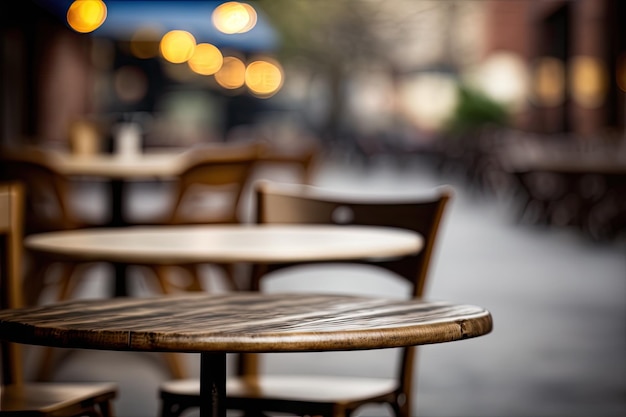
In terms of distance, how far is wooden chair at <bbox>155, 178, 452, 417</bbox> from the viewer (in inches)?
78.7

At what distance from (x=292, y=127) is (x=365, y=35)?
119 inches

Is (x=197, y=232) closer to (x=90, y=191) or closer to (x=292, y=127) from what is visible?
(x=90, y=191)

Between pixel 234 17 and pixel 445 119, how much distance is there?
31.1 feet

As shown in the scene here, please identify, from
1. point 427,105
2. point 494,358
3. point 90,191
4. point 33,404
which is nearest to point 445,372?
point 494,358

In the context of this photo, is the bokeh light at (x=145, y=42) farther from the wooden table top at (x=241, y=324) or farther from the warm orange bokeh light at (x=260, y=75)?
the wooden table top at (x=241, y=324)

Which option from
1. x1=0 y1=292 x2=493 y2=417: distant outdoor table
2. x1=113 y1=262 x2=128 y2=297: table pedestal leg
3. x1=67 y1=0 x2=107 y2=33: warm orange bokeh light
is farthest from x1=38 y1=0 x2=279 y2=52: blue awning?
x1=0 y1=292 x2=493 y2=417: distant outdoor table

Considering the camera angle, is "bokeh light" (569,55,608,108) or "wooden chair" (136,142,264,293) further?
"bokeh light" (569,55,608,108)

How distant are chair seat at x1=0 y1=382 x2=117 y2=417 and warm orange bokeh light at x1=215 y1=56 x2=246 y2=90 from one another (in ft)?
69.8

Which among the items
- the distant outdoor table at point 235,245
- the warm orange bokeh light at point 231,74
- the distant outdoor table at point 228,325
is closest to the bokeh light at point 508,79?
the warm orange bokeh light at point 231,74

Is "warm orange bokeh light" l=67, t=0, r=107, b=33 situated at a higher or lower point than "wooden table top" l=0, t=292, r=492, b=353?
higher

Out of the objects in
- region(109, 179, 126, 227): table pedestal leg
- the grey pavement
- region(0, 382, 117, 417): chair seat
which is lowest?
the grey pavement

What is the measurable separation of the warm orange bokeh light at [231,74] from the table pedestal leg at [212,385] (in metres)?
21.9

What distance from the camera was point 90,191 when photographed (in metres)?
14.4

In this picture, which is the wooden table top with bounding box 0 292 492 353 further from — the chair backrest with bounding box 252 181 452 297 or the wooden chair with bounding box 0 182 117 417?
the chair backrest with bounding box 252 181 452 297
